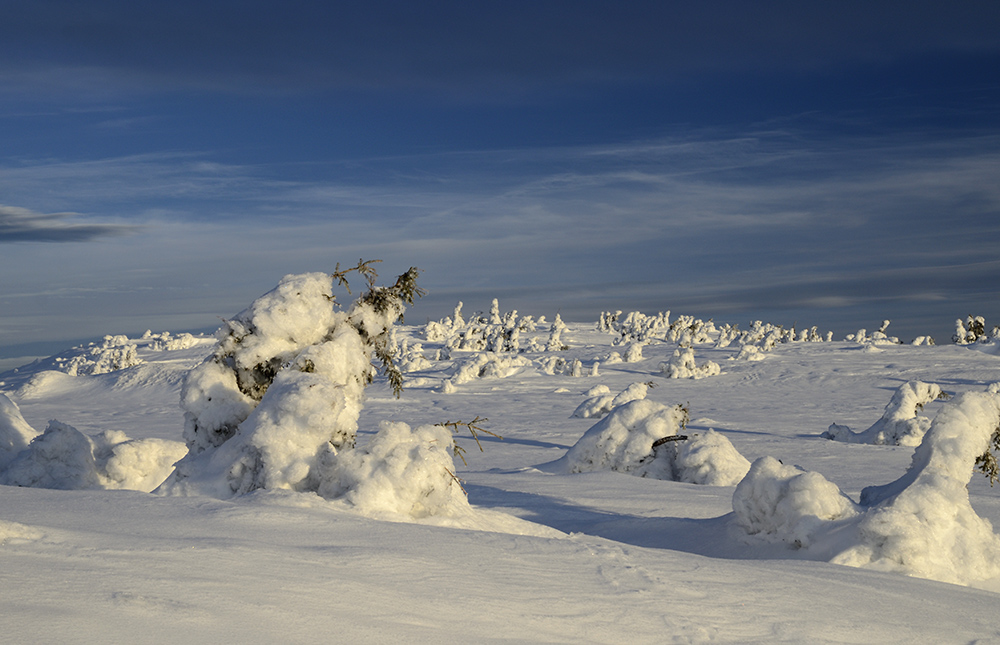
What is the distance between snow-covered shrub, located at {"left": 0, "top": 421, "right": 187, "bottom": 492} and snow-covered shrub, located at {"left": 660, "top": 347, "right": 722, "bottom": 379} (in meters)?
23.3

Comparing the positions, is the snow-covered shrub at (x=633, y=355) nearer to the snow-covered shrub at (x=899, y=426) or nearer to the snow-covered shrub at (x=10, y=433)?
the snow-covered shrub at (x=899, y=426)

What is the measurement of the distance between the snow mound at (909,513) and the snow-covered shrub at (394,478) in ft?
7.83

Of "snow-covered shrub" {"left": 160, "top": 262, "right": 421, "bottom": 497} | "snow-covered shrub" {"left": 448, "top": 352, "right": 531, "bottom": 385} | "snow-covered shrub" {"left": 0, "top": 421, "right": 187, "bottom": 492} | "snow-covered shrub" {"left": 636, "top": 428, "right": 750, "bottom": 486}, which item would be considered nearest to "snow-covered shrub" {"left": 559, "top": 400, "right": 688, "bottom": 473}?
"snow-covered shrub" {"left": 636, "top": 428, "right": 750, "bottom": 486}

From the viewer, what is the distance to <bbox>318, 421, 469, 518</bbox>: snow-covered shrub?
17.0ft

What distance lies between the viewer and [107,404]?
1013 inches

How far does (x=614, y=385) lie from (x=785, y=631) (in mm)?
24281

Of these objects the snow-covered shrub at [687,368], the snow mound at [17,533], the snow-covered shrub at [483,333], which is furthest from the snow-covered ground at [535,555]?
the snow-covered shrub at [483,333]

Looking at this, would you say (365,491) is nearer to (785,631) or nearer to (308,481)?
(308,481)

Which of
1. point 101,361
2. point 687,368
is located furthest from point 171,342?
→ point 687,368

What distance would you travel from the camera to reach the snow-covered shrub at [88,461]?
7.32 m

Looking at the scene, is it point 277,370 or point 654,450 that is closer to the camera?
point 277,370

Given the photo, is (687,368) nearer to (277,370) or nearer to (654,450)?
(654,450)

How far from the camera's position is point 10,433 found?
27.7 feet

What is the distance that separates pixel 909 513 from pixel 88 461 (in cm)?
727
